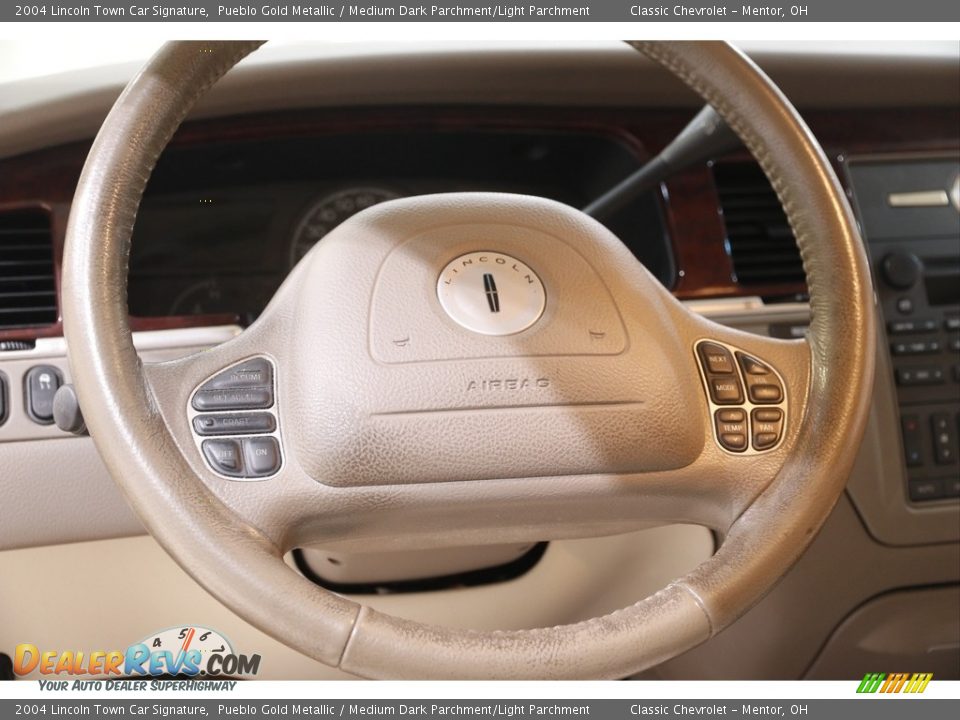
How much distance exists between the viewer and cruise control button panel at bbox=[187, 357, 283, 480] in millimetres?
533

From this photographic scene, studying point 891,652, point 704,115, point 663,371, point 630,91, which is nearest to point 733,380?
point 663,371

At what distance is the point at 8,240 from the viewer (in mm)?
816

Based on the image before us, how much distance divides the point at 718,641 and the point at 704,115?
2.13 feet

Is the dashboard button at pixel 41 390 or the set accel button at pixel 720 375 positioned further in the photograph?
the dashboard button at pixel 41 390

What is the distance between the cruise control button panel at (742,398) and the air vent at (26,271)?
659mm

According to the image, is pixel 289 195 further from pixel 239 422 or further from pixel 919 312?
pixel 919 312

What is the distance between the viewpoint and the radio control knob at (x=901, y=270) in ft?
3.06

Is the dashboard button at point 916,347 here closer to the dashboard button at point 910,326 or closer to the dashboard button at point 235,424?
the dashboard button at point 910,326

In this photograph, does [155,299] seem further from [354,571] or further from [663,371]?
[663,371]

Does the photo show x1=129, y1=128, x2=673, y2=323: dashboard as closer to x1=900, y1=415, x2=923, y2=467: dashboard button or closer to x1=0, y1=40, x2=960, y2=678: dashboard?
x1=0, y1=40, x2=960, y2=678: dashboard

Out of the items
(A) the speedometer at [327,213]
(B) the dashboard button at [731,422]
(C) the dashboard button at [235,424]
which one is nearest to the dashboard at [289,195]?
(A) the speedometer at [327,213]

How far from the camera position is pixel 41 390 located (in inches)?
29.3

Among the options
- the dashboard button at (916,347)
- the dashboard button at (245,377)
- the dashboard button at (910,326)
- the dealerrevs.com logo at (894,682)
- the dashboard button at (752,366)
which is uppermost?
the dashboard button at (245,377)

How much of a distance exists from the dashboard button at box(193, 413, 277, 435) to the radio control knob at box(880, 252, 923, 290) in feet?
2.51
